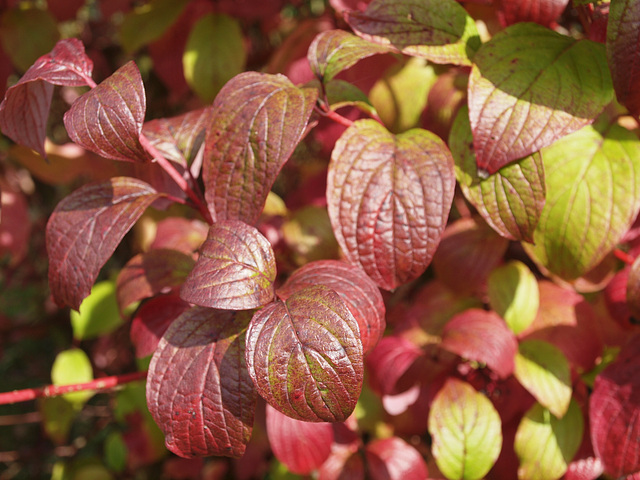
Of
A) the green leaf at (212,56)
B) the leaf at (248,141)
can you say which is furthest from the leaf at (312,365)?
the green leaf at (212,56)

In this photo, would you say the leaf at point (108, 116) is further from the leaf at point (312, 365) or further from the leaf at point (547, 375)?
the leaf at point (547, 375)

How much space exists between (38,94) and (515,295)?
0.71m

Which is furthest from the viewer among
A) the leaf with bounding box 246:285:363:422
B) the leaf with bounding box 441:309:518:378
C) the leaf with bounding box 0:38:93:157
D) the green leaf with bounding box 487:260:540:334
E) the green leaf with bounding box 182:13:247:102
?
the green leaf with bounding box 182:13:247:102

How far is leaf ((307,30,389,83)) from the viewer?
0.59 metres

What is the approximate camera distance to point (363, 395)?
94 cm

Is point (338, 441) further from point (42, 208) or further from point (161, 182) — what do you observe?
point (42, 208)

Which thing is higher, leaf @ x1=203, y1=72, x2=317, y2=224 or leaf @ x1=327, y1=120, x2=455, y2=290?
leaf @ x1=203, y1=72, x2=317, y2=224

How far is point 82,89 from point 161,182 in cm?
70

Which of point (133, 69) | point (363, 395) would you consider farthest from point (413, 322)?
point (133, 69)

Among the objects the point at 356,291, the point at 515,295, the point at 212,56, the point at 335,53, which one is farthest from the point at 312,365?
the point at 212,56

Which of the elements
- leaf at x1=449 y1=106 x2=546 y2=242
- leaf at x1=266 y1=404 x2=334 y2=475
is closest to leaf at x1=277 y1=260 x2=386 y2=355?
leaf at x1=449 y1=106 x2=546 y2=242

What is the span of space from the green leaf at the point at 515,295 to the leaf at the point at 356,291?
33 centimetres

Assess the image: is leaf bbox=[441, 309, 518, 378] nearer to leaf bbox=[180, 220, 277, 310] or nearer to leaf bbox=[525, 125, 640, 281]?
leaf bbox=[525, 125, 640, 281]

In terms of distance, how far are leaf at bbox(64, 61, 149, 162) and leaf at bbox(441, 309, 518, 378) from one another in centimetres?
48
